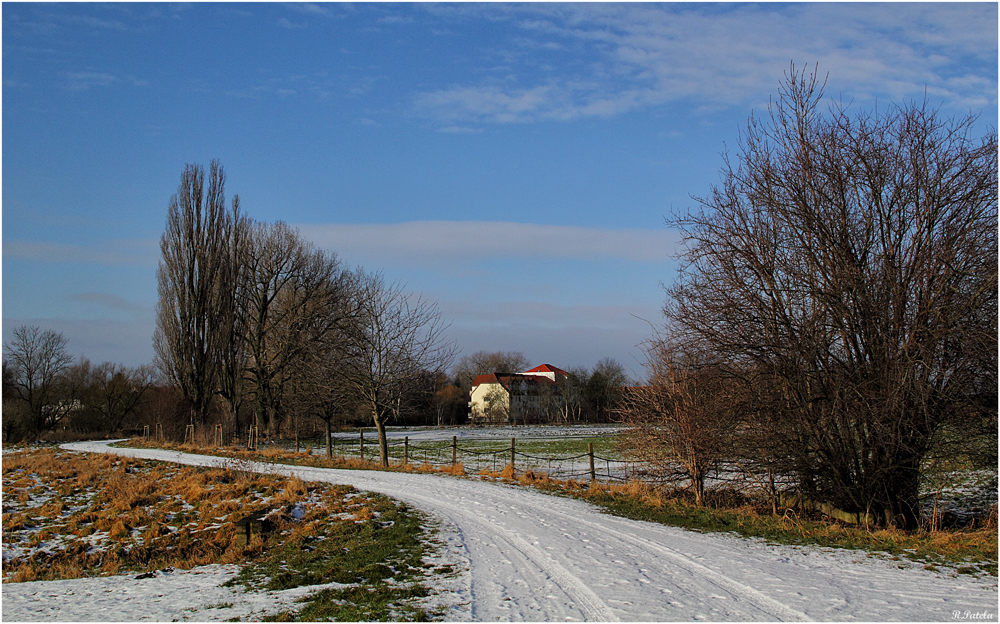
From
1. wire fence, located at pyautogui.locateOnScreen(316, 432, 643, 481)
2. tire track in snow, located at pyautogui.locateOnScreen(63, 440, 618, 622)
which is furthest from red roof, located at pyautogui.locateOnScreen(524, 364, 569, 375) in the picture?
tire track in snow, located at pyautogui.locateOnScreen(63, 440, 618, 622)

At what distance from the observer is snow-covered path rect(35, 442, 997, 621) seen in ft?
20.0

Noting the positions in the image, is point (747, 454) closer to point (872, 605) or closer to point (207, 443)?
point (872, 605)

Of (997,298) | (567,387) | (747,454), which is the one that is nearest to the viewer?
(997,298)

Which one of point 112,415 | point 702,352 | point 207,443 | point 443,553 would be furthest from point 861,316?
point 112,415

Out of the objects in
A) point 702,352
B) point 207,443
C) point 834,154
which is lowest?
point 207,443

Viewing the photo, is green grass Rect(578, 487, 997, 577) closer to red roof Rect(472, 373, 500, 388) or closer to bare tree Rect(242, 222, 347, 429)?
bare tree Rect(242, 222, 347, 429)

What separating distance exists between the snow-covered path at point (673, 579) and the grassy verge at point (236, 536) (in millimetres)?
864

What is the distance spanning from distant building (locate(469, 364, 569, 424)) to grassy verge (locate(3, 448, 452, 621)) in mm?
55359

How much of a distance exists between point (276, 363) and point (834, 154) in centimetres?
3116

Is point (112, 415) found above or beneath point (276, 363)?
beneath

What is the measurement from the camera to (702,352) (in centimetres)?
1262

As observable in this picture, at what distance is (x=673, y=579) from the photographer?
23.7ft

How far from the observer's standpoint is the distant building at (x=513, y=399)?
248ft

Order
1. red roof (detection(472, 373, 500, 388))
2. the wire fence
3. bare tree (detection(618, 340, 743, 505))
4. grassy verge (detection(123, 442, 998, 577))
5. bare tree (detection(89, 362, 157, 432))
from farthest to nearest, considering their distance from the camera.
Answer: red roof (detection(472, 373, 500, 388)), bare tree (detection(89, 362, 157, 432)), the wire fence, bare tree (detection(618, 340, 743, 505)), grassy verge (detection(123, 442, 998, 577))
